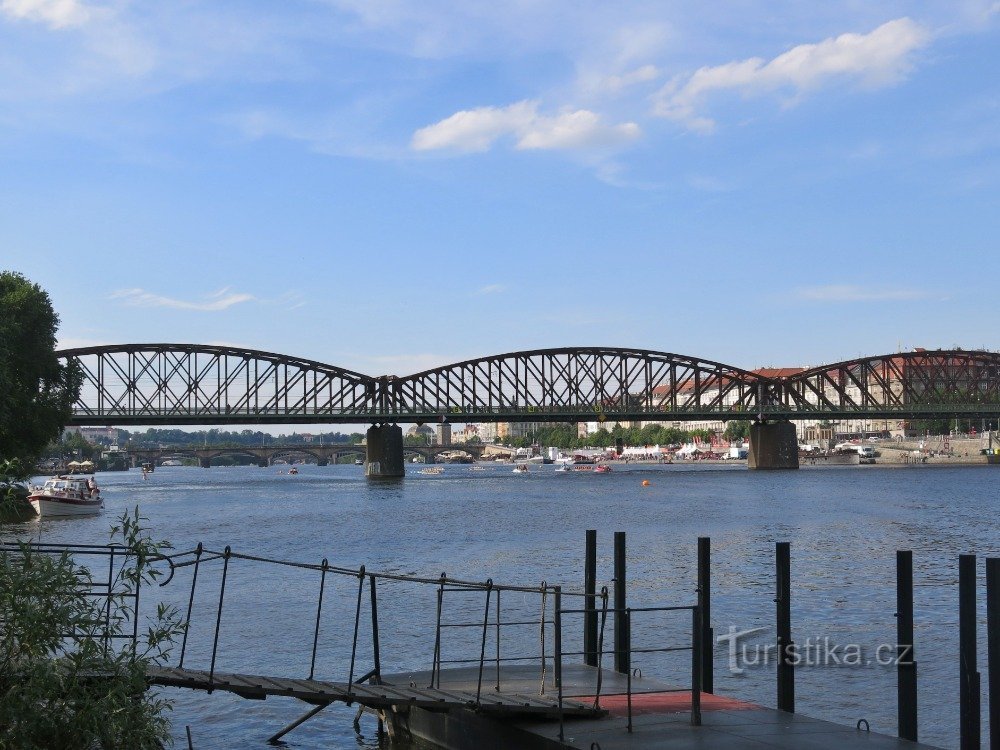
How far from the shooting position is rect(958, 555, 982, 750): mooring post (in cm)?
1706

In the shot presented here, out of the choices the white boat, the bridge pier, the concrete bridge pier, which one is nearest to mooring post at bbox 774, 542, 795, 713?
the white boat

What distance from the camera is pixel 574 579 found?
44000 millimetres

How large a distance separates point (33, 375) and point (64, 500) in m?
13.1

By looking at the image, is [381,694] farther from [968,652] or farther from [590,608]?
[968,652]

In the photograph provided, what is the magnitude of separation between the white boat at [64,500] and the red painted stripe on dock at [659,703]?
249ft

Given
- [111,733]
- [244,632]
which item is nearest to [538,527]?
[244,632]

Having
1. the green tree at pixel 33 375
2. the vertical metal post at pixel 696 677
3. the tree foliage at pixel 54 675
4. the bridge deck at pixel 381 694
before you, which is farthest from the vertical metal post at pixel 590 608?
the green tree at pixel 33 375

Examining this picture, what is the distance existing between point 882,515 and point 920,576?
125 ft

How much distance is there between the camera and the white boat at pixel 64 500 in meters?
87.2

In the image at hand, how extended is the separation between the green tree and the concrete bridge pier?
3729 inches

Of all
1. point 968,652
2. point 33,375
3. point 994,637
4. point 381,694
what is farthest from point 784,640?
point 33,375

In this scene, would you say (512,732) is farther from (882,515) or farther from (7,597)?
(882,515)

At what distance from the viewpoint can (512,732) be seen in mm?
17938

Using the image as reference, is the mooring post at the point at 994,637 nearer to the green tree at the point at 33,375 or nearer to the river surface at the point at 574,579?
the river surface at the point at 574,579
